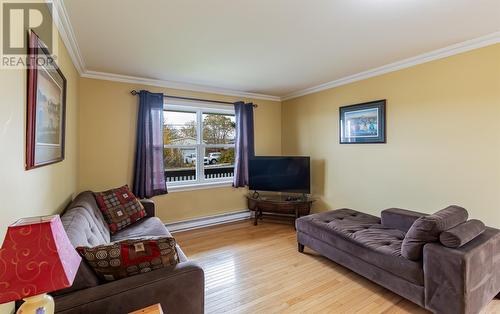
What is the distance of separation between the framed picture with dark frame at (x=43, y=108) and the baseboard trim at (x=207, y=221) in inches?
82.8

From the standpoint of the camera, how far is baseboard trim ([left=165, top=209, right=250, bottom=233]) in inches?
150

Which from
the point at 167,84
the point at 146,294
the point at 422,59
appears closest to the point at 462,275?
the point at 146,294

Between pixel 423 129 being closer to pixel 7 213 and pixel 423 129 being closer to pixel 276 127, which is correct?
pixel 276 127

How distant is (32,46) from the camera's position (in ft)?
4.30

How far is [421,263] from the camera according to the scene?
6.16 feet

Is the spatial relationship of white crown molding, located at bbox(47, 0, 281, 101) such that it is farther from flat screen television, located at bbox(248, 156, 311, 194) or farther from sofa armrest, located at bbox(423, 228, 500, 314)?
sofa armrest, located at bbox(423, 228, 500, 314)

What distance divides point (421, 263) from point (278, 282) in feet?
4.00

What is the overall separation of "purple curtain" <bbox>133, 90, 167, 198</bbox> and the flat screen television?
1554 millimetres

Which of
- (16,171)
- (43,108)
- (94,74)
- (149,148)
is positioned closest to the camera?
(16,171)

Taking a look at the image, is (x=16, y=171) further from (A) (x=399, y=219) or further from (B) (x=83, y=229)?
(A) (x=399, y=219)

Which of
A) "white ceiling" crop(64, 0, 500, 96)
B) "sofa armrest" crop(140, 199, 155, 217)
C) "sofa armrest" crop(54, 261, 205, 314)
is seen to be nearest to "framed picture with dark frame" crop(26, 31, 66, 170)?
"white ceiling" crop(64, 0, 500, 96)

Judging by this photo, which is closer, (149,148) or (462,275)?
(462,275)

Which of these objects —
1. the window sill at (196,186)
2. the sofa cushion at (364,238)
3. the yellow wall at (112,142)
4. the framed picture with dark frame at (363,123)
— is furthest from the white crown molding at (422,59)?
the window sill at (196,186)

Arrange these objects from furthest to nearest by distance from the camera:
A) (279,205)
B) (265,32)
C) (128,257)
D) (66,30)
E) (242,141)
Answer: (242,141)
(279,205)
(265,32)
(66,30)
(128,257)
